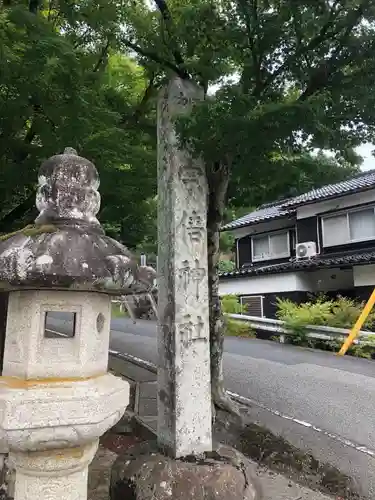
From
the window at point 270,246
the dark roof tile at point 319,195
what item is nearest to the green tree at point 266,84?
the dark roof tile at point 319,195

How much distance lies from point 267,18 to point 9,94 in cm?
318

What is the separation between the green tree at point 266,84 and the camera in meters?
4.20

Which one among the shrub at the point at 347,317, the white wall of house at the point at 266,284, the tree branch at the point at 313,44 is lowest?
the shrub at the point at 347,317

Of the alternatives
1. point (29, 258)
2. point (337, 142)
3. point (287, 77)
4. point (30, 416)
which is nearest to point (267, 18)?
point (287, 77)

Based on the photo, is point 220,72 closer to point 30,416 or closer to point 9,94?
point 9,94

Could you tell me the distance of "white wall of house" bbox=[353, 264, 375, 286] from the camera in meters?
14.6

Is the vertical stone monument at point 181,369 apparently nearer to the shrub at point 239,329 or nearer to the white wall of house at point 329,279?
the shrub at point 239,329

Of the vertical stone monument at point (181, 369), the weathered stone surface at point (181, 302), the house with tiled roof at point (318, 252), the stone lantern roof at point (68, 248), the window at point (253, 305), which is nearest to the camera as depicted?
the stone lantern roof at point (68, 248)

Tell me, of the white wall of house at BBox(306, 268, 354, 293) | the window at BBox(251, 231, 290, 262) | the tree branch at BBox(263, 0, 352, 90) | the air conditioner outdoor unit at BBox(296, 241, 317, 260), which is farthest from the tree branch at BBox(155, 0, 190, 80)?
the window at BBox(251, 231, 290, 262)

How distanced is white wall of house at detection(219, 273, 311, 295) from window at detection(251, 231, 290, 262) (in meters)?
2.35

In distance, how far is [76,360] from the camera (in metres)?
2.61

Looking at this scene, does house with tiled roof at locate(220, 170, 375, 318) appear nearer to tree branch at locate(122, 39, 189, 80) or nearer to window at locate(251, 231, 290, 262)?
window at locate(251, 231, 290, 262)

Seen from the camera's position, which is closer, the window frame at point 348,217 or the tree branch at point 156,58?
the tree branch at point 156,58

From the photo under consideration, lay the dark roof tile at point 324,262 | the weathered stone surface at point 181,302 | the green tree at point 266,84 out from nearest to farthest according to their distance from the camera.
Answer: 1. the weathered stone surface at point 181,302
2. the green tree at point 266,84
3. the dark roof tile at point 324,262
